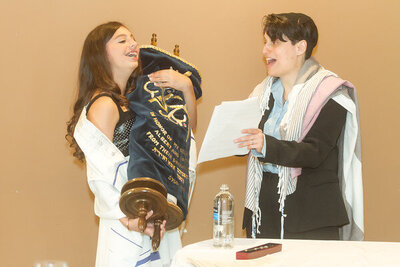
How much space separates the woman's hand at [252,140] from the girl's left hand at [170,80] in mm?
520

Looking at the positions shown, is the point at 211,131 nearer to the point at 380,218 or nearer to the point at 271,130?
the point at 271,130

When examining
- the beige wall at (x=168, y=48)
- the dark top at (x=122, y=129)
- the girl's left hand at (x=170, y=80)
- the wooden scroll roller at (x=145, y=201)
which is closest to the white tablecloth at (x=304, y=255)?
the wooden scroll roller at (x=145, y=201)

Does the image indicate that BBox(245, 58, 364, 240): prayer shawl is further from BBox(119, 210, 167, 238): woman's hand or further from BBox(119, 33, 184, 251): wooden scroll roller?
BBox(119, 33, 184, 251): wooden scroll roller

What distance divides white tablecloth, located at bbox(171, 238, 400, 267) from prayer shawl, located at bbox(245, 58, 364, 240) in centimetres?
65

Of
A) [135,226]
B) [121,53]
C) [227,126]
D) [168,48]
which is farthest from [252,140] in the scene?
[168,48]

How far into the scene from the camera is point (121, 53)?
2.70m

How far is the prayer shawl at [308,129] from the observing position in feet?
8.71

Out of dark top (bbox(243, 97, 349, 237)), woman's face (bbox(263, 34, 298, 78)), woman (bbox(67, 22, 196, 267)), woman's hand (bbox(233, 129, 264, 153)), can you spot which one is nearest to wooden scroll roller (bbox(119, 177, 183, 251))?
woman (bbox(67, 22, 196, 267))

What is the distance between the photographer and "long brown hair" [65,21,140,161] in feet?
8.68

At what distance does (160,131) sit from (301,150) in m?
0.65

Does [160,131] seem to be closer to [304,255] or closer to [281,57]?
[281,57]

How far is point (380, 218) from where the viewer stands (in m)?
3.44

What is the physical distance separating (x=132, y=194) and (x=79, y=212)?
1.36 m

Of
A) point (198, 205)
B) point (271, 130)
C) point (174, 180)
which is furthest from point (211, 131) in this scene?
point (198, 205)
